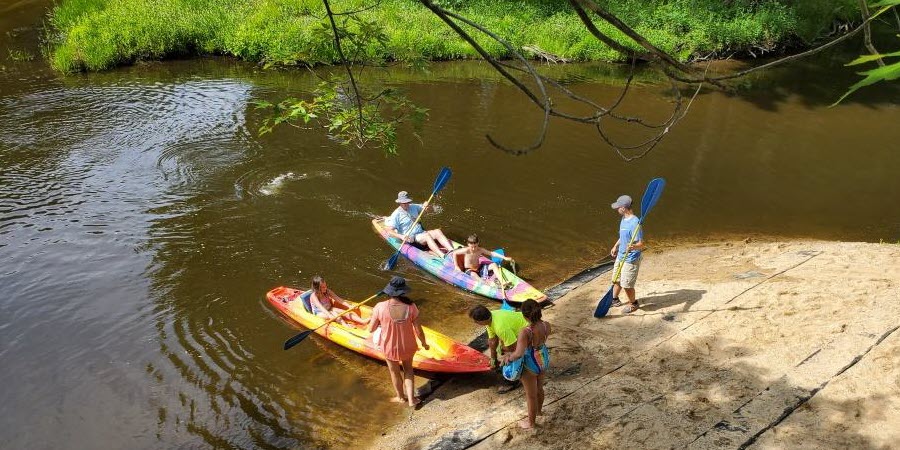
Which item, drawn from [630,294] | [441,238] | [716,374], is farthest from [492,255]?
[716,374]

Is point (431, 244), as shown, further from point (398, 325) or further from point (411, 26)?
point (411, 26)

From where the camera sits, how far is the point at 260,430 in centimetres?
707

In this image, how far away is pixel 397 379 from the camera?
727cm

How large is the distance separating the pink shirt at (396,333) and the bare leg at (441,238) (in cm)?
381

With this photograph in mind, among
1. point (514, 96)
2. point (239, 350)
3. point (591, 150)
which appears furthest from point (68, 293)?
point (514, 96)

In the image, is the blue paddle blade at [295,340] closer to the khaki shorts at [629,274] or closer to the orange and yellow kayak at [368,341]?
the orange and yellow kayak at [368,341]

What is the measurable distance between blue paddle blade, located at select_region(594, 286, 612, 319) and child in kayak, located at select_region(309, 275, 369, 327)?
9.58 feet

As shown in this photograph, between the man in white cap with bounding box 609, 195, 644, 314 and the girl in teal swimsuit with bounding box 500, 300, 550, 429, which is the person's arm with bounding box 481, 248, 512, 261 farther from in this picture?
the girl in teal swimsuit with bounding box 500, 300, 550, 429

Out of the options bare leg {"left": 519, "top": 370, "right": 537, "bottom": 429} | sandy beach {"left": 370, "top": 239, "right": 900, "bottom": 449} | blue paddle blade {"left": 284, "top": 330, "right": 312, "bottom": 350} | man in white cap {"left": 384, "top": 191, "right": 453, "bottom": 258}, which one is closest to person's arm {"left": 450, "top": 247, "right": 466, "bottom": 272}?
man in white cap {"left": 384, "top": 191, "right": 453, "bottom": 258}

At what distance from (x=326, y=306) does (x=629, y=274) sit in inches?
152

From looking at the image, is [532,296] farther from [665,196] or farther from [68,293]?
[68,293]

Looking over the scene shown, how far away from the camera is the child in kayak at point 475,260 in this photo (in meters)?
9.86

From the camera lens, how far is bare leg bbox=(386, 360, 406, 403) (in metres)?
7.18

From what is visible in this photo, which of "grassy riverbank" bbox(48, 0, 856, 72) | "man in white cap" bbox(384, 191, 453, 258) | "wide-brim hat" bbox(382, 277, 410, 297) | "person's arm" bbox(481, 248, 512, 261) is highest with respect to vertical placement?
"grassy riverbank" bbox(48, 0, 856, 72)
